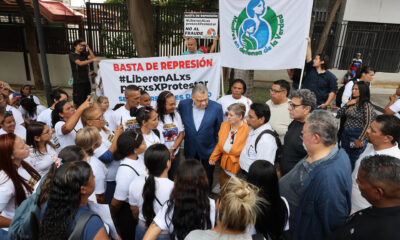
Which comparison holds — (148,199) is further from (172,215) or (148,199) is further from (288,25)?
(288,25)

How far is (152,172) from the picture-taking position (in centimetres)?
215

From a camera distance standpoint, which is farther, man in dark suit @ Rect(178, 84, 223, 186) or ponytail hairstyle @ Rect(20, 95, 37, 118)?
ponytail hairstyle @ Rect(20, 95, 37, 118)

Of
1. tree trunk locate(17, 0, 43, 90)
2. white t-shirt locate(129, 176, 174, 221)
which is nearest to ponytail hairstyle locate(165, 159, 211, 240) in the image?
white t-shirt locate(129, 176, 174, 221)

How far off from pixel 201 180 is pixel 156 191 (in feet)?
1.39

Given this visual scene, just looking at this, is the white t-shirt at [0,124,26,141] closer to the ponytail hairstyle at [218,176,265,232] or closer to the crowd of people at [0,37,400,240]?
the crowd of people at [0,37,400,240]

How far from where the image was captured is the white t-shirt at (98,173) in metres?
2.56

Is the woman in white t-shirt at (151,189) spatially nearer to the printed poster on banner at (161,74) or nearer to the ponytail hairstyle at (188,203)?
the ponytail hairstyle at (188,203)

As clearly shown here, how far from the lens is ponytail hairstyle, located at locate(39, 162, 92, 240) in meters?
1.59

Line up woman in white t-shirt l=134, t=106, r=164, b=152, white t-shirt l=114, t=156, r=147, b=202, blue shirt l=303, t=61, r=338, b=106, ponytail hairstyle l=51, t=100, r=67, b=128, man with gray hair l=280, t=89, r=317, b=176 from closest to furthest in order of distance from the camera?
white t-shirt l=114, t=156, r=147, b=202, man with gray hair l=280, t=89, r=317, b=176, woman in white t-shirt l=134, t=106, r=164, b=152, ponytail hairstyle l=51, t=100, r=67, b=128, blue shirt l=303, t=61, r=338, b=106

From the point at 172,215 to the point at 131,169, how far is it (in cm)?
75

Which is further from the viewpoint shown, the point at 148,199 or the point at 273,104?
the point at 273,104

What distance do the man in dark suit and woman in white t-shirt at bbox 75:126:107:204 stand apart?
144 centimetres

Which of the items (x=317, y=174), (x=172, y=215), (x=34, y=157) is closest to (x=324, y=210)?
(x=317, y=174)

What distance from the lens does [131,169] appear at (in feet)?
7.95
